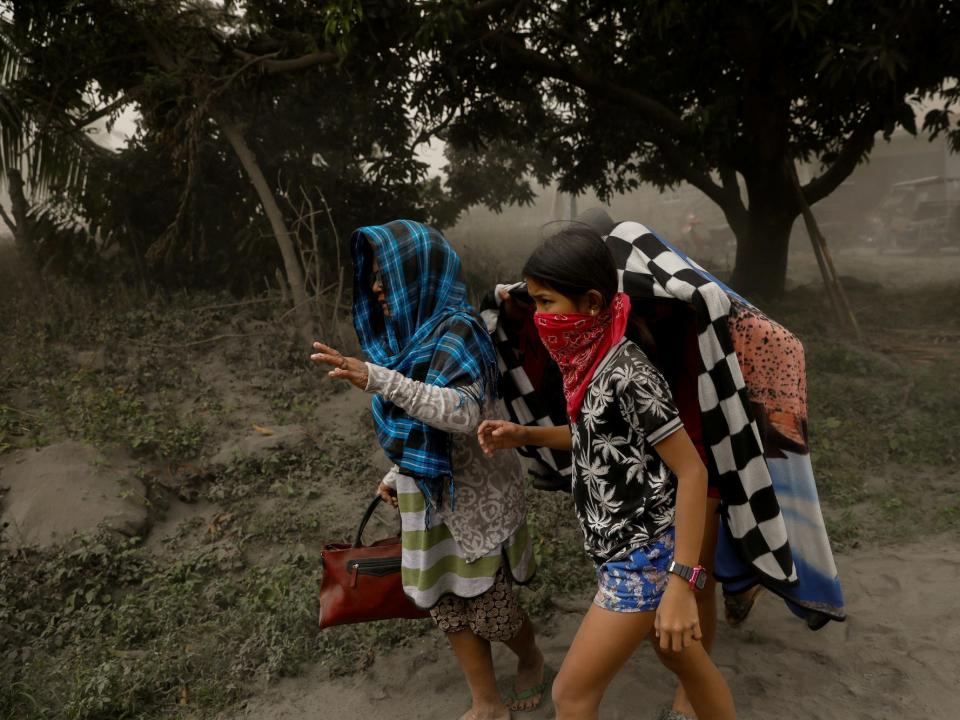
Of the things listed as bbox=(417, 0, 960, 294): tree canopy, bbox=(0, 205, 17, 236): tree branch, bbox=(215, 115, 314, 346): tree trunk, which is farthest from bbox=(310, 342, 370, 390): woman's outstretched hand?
bbox=(0, 205, 17, 236): tree branch

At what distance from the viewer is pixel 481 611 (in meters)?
2.63

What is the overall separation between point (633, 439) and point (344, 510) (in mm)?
3301

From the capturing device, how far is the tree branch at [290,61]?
7.17 meters

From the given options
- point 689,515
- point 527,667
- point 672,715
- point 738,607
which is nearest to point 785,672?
point 738,607

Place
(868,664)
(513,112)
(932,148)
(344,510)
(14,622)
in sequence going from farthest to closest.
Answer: (932,148) < (513,112) < (344,510) < (14,622) < (868,664)

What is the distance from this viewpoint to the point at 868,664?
310cm

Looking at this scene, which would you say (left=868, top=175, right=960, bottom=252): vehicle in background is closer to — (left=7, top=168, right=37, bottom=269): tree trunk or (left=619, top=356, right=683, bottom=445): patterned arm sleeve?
(left=7, top=168, right=37, bottom=269): tree trunk

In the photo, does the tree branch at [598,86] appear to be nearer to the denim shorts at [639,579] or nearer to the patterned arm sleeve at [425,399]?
the patterned arm sleeve at [425,399]

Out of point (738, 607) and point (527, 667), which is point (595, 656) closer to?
point (527, 667)

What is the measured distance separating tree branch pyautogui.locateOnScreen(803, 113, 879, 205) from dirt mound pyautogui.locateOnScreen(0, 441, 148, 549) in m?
8.23

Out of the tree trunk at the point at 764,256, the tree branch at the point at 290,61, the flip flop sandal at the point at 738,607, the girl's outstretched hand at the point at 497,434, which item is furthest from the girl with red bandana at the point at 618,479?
the tree trunk at the point at 764,256

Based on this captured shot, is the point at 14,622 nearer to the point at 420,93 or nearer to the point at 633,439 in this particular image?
the point at 633,439

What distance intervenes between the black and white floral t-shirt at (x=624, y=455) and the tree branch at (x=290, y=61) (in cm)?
607

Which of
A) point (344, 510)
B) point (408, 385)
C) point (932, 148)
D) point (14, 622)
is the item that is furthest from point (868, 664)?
point (932, 148)
